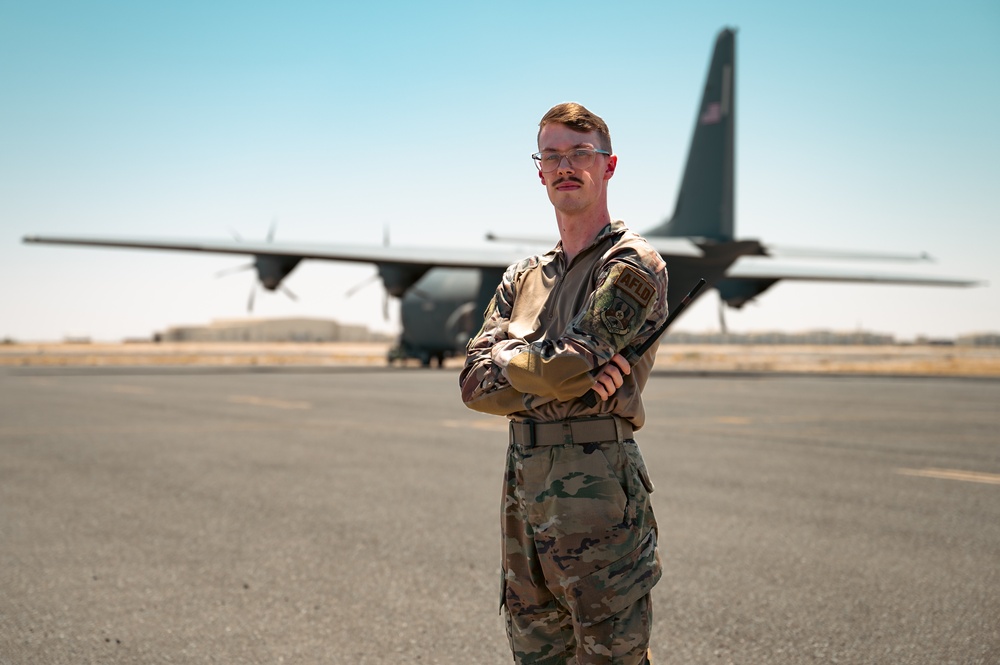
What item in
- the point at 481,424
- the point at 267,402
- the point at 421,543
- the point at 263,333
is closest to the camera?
the point at 421,543

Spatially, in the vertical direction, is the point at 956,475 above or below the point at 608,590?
below

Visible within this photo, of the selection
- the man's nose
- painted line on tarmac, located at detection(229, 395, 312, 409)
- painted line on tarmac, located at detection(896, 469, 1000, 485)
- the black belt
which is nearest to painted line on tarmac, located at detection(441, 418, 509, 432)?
painted line on tarmac, located at detection(229, 395, 312, 409)

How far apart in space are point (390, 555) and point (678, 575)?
6.30ft

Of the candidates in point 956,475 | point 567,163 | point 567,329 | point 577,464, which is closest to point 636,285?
point 567,329

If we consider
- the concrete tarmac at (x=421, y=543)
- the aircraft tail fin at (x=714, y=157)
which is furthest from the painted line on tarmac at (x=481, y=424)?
the aircraft tail fin at (x=714, y=157)

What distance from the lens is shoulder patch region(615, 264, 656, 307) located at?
2.42 m

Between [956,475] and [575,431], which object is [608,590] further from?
[956,475]

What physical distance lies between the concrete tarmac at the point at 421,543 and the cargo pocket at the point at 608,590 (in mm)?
1707

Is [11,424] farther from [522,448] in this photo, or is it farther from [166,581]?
[522,448]

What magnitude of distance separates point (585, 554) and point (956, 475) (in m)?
8.06

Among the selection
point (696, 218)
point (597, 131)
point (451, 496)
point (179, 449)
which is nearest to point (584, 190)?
point (597, 131)

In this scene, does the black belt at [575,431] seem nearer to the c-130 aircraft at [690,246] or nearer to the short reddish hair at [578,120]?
the short reddish hair at [578,120]

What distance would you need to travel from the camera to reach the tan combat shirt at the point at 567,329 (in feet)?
7.89

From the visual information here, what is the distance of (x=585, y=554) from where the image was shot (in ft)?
8.14
